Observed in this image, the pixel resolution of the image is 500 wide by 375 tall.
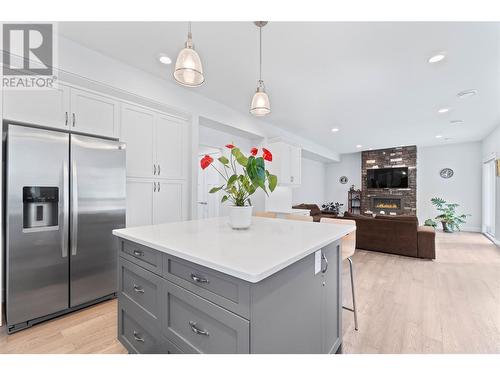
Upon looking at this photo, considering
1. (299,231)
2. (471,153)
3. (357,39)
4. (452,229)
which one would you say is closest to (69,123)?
(299,231)

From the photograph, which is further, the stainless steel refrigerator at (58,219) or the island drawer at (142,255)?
the stainless steel refrigerator at (58,219)

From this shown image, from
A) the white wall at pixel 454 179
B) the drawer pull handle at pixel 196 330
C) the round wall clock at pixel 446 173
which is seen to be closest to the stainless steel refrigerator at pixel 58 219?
the drawer pull handle at pixel 196 330

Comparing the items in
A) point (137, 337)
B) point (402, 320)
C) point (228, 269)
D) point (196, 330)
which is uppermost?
point (228, 269)

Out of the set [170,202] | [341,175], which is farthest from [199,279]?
[341,175]

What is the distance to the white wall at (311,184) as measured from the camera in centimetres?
749

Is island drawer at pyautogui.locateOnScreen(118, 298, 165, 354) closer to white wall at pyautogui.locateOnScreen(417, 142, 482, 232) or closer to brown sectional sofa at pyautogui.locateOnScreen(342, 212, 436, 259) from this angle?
brown sectional sofa at pyautogui.locateOnScreen(342, 212, 436, 259)

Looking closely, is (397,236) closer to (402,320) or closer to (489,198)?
(402,320)

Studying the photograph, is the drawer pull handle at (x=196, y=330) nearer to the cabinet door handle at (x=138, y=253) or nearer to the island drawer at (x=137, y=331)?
the island drawer at (x=137, y=331)

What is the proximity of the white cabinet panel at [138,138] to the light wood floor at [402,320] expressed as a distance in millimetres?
1503

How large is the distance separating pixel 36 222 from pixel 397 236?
5071 millimetres

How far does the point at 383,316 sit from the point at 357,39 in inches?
103

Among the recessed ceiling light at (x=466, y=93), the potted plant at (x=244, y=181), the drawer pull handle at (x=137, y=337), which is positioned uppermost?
the recessed ceiling light at (x=466, y=93)

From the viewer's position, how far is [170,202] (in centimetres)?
303
